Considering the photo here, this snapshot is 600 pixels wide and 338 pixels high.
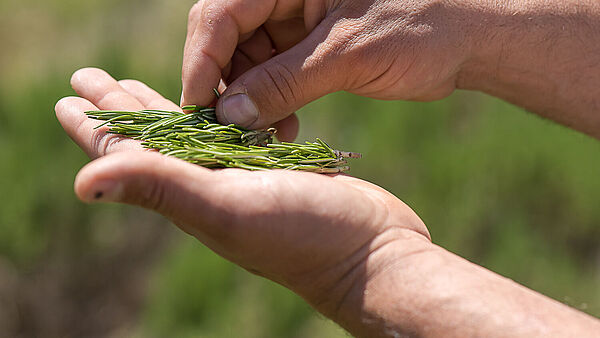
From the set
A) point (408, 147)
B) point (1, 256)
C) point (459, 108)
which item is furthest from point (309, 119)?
point (1, 256)

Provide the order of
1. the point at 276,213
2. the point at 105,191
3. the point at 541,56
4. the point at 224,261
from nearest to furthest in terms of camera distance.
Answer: the point at 105,191
the point at 276,213
the point at 541,56
the point at 224,261

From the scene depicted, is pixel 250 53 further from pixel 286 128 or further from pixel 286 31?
pixel 286 128

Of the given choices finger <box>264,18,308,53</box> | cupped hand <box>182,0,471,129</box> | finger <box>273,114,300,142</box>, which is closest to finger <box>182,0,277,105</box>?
cupped hand <box>182,0,471,129</box>

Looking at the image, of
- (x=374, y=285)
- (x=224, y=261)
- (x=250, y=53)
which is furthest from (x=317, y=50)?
(x=224, y=261)

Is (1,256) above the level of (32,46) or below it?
below

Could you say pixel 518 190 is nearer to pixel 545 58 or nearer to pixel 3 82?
pixel 545 58

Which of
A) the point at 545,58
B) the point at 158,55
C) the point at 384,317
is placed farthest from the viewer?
the point at 158,55

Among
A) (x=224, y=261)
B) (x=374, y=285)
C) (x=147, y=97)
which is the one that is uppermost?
(x=147, y=97)
